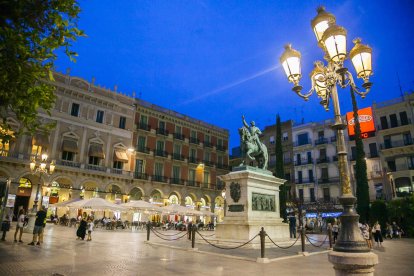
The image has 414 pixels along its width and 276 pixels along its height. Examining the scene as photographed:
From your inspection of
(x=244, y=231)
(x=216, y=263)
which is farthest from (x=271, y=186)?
(x=216, y=263)

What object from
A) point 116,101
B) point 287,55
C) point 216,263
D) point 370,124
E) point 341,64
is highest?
point 116,101

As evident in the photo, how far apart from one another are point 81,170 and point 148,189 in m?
9.13

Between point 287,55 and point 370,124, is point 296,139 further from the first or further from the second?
point 287,55

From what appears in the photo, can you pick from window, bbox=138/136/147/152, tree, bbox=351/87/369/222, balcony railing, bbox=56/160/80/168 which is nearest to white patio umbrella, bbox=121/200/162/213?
balcony railing, bbox=56/160/80/168

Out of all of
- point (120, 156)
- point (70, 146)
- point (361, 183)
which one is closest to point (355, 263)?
point (361, 183)

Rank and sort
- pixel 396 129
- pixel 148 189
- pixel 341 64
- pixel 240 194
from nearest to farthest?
pixel 341 64
pixel 240 194
pixel 396 129
pixel 148 189

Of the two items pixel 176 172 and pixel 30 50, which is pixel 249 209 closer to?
pixel 30 50

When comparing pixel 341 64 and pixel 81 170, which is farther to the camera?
pixel 81 170

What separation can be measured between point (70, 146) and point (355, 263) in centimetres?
3199

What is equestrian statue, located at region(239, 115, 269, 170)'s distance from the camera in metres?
14.4

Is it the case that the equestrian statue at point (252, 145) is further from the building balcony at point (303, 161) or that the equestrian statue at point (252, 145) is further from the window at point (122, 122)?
the building balcony at point (303, 161)

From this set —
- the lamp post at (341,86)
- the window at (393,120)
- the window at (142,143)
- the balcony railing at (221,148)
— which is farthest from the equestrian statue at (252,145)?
the balcony railing at (221,148)

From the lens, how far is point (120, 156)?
35312mm

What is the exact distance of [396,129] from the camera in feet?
115
